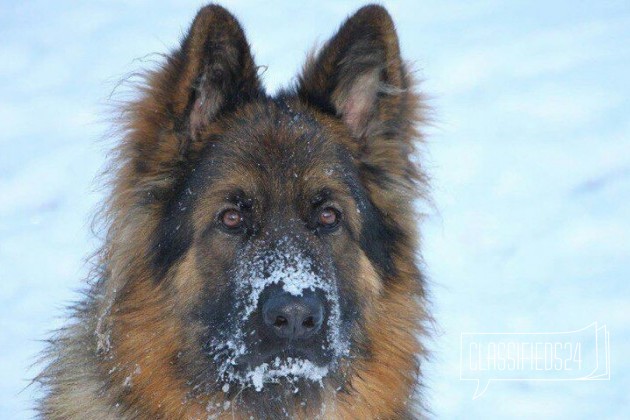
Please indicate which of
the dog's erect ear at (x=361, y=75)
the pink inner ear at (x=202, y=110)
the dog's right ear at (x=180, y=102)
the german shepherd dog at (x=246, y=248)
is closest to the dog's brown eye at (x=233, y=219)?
the german shepherd dog at (x=246, y=248)

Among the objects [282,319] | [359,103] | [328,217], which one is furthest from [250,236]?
[359,103]

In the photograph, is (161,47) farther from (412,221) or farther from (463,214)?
(412,221)

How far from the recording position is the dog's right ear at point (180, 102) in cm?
493

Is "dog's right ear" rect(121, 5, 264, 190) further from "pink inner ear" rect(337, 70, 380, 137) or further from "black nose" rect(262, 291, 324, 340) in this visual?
"black nose" rect(262, 291, 324, 340)

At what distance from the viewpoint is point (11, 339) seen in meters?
7.74

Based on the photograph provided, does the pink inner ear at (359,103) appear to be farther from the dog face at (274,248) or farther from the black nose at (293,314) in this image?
the black nose at (293,314)

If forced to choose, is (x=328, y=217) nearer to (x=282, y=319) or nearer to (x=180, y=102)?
(x=282, y=319)

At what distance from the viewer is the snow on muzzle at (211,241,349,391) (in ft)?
14.9

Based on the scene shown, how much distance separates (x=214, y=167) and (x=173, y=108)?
0.38m

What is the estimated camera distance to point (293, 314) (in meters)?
4.51

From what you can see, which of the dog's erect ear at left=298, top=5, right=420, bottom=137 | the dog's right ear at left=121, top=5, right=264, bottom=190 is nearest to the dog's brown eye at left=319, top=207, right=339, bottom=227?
the dog's erect ear at left=298, top=5, right=420, bottom=137

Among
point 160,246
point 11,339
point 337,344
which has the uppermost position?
point 160,246

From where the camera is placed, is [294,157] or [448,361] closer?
[294,157]

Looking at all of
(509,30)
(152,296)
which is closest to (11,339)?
(152,296)
